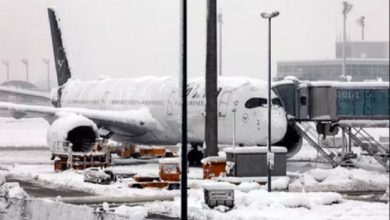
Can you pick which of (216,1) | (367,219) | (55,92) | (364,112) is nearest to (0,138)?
(55,92)

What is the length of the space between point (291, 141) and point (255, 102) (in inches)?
89.0

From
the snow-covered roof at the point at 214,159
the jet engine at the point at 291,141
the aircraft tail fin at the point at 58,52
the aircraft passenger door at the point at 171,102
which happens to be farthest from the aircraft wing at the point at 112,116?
the aircraft tail fin at the point at 58,52

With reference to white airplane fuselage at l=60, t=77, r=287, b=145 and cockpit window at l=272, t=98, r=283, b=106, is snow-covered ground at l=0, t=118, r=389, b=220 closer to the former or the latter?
white airplane fuselage at l=60, t=77, r=287, b=145

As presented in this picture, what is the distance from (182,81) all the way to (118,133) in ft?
84.8

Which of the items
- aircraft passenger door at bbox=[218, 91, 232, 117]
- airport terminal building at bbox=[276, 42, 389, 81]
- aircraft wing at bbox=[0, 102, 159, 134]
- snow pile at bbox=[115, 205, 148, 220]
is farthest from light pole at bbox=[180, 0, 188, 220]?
aircraft wing at bbox=[0, 102, 159, 134]

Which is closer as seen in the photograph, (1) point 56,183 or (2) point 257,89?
(1) point 56,183

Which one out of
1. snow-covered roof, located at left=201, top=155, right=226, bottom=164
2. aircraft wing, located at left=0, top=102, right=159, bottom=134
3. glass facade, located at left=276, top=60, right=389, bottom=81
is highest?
glass facade, located at left=276, top=60, right=389, bottom=81

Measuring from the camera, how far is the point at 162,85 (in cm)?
3691

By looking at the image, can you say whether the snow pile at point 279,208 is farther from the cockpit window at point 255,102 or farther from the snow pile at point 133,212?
the cockpit window at point 255,102

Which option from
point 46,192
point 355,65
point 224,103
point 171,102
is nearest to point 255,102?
point 224,103

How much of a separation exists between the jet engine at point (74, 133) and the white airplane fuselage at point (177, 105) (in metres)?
3.94

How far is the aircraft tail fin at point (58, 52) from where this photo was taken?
48.5m

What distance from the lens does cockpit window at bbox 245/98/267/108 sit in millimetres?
30812

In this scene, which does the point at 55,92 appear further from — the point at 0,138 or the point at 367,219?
the point at 367,219
